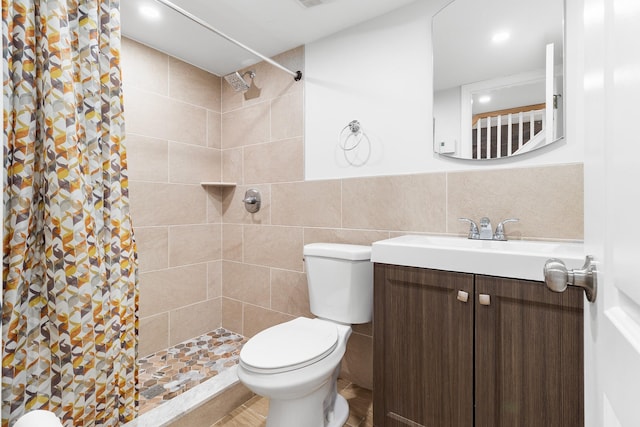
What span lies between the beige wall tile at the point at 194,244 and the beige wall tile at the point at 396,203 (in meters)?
1.18

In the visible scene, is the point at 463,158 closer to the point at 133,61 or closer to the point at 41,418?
the point at 41,418

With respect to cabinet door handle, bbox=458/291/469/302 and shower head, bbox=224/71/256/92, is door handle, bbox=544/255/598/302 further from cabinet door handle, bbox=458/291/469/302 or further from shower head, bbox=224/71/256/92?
shower head, bbox=224/71/256/92

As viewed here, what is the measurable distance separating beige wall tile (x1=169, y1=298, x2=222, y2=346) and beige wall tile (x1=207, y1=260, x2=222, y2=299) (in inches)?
2.1

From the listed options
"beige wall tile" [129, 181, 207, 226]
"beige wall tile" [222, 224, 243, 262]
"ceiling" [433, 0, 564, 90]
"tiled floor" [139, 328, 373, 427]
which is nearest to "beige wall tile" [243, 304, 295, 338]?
"tiled floor" [139, 328, 373, 427]

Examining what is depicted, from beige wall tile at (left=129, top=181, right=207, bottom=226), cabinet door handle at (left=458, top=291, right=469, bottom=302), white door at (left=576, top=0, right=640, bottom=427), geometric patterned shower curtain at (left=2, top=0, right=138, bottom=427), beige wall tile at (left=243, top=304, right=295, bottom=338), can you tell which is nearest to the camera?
white door at (left=576, top=0, right=640, bottom=427)

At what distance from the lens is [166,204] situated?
2.18 metres

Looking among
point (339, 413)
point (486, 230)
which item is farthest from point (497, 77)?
point (339, 413)

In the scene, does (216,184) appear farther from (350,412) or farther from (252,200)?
(350,412)

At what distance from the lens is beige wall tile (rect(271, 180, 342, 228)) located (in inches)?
75.8

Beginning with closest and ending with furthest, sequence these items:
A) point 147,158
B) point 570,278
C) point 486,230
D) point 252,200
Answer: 1. point 570,278
2. point 486,230
3. point 147,158
4. point 252,200

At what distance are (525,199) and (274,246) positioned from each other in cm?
153

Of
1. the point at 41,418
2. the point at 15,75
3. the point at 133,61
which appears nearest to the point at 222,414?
the point at 41,418

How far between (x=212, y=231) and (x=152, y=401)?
1211 mm

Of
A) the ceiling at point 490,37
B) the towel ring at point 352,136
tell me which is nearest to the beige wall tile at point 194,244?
the towel ring at point 352,136
